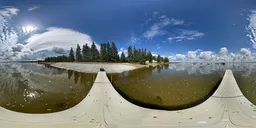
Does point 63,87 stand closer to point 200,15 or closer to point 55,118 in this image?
point 55,118

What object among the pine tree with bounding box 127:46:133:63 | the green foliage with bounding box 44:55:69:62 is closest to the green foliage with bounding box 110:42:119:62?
the pine tree with bounding box 127:46:133:63

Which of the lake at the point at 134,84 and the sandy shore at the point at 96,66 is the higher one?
the sandy shore at the point at 96,66

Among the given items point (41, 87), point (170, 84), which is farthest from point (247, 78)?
point (41, 87)

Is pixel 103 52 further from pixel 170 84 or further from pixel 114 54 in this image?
pixel 170 84

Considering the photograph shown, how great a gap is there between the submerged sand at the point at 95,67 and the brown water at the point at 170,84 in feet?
0.29

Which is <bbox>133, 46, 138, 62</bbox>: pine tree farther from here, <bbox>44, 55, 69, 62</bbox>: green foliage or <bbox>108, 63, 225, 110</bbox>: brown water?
<bbox>44, 55, 69, 62</bbox>: green foliage

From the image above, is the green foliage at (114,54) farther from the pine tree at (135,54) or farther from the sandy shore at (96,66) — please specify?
the pine tree at (135,54)

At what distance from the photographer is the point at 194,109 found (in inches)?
95.8

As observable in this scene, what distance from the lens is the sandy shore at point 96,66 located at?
219 centimetres

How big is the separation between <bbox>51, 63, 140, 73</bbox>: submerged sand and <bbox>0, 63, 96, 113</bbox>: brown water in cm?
8

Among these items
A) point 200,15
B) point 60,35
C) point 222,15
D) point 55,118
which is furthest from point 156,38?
point 55,118

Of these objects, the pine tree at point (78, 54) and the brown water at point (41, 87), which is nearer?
the pine tree at point (78, 54)

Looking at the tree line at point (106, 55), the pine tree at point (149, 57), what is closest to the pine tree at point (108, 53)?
the tree line at point (106, 55)

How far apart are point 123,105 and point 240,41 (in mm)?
1942
